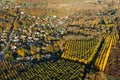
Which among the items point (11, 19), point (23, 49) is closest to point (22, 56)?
point (23, 49)

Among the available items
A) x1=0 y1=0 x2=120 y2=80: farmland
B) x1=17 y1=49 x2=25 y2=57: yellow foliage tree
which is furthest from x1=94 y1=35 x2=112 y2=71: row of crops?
x1=17 y1=49 x2=25 y2=57: yellow foliage tree

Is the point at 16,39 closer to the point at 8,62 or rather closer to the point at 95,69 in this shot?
the point at 8,62

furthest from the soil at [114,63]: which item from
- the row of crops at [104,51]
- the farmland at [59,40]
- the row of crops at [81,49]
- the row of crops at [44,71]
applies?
the row of crops at [44,71]

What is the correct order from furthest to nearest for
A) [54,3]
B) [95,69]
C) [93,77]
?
[54,3] < [95,69] < [93,77]

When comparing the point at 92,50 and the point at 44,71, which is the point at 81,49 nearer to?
the point at 92,50

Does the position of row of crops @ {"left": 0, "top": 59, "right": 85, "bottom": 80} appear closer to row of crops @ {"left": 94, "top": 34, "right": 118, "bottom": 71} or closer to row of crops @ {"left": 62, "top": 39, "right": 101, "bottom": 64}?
row of crops @ {"left": 62, "top": 39, "right": 101, "bottom": 64}

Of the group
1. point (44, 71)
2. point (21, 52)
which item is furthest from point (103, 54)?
point (21, 52)
